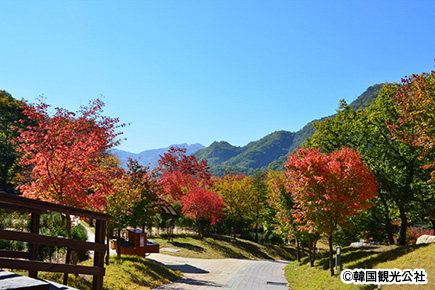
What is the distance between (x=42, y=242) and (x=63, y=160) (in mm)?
7664

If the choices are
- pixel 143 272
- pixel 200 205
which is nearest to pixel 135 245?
pixel 143 272

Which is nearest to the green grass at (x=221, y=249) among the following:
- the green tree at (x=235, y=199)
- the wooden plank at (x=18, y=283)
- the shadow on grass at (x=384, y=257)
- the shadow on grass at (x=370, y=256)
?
the green tree at (x=235, y=199)

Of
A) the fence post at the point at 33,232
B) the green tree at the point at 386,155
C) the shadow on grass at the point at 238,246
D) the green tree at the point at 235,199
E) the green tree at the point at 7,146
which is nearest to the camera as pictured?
the fence post at the point at 33,232

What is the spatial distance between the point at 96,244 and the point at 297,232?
17824mm

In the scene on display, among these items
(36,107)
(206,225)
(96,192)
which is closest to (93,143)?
(96,192)

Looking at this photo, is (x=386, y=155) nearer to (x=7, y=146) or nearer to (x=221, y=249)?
(x=221, y=249)

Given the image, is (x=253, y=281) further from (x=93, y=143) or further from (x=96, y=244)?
(x=96, y=244)

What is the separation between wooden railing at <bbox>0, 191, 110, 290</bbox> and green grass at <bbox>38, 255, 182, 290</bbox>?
18.8 ft

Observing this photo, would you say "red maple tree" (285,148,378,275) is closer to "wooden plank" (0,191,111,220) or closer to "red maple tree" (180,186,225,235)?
"wooden plank" (0,191,111,220)

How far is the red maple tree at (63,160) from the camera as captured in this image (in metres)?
11.5

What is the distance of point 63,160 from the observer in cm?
1173

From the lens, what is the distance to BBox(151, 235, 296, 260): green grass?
1231 inches

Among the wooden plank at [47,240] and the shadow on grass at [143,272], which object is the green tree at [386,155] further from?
the wooden plank at [47,240]

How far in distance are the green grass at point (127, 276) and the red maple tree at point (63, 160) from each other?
2573 millimetres
